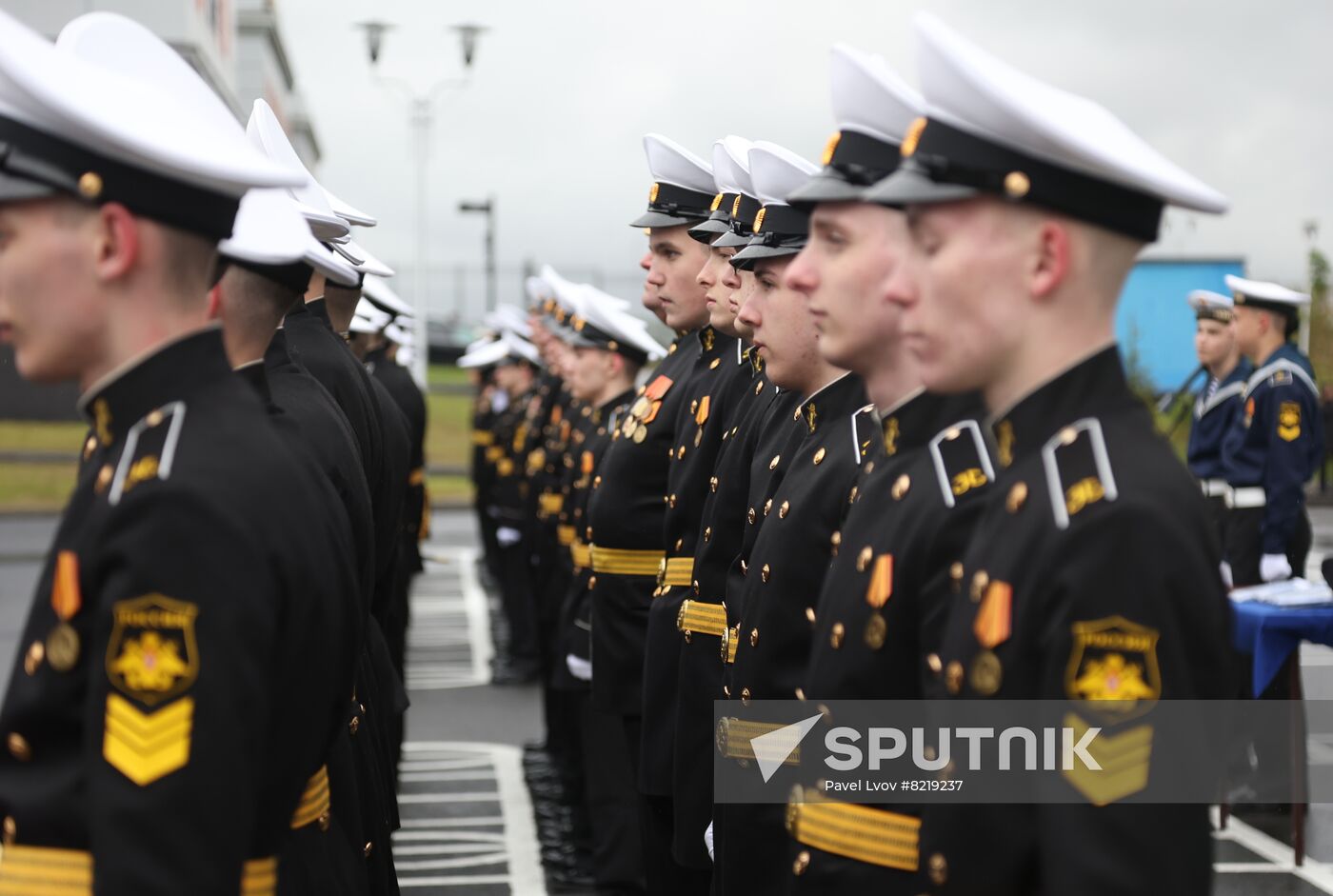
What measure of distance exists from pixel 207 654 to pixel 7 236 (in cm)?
69

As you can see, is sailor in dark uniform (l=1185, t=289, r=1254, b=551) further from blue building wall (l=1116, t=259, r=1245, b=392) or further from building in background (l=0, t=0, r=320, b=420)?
blue building wall (l=1116, t=259, r=1245, b=392)

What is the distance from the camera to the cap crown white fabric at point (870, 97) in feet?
9.66

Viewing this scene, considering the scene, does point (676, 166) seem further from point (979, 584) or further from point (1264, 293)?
point (1264, 293)

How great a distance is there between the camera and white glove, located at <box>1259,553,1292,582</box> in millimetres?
8336

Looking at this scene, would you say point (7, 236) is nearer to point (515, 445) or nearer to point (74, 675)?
point (74, 675)

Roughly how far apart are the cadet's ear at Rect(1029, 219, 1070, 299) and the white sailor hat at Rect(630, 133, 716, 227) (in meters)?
3.39

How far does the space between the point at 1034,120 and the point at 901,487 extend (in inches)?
31.2

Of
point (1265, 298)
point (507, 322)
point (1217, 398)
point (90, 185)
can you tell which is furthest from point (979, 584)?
point (507, 322)

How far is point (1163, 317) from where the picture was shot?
92.8 ft

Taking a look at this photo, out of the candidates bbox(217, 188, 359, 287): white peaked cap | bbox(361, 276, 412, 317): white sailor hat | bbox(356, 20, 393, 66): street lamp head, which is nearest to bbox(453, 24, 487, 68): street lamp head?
bbox(356, 20, 393, 66): street lamp head

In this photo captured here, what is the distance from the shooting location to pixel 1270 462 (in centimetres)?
843

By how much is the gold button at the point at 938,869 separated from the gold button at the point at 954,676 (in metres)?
0.25

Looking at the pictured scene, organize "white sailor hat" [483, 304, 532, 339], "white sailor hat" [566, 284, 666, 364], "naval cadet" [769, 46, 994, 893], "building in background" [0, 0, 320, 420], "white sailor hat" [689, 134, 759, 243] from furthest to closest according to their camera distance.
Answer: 1. "white sailor hat" [483, 304, 532, 339]
2. "building in background" [0, 0, 320, 420]
3. "white sailor hat" [566, 284, 666, 364]
4. "white sailor hat" [689, 134, 759, 243]
5. "naval cadet" [769, 46, 994, 893]

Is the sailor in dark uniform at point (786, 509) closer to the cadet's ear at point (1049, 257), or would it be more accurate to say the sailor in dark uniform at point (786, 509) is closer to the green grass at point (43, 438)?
the cadet's ear at point (1049, 257)
